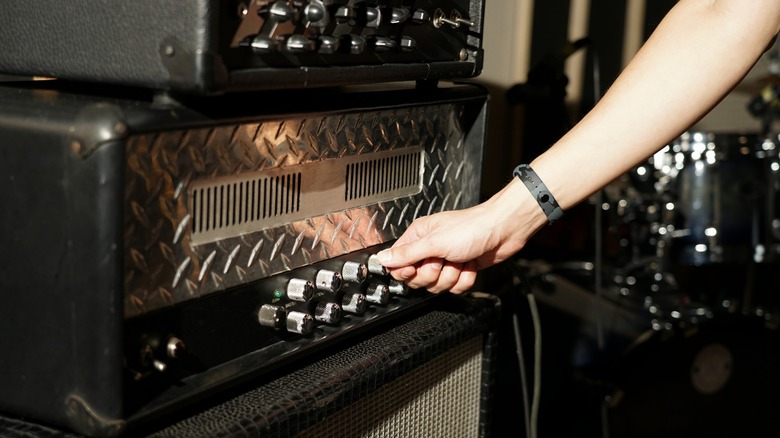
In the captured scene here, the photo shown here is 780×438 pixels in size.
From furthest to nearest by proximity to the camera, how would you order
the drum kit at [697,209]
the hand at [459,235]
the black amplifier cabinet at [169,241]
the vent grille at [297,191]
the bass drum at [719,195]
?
the bass drum at [719,195] → the drum kit at [697,209] → the hand at [459,235] → the vent grille at [297,191] → the black amplifier cabinet at [169,241]

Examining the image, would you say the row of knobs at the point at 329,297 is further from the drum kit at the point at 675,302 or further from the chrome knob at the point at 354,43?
the drum kit at the point at 675,302

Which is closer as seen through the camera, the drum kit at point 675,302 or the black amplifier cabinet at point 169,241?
A: the black amplifier cabinet at point 169,241

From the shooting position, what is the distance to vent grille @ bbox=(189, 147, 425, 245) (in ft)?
2.64

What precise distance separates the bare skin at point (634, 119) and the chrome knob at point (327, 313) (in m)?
0.10

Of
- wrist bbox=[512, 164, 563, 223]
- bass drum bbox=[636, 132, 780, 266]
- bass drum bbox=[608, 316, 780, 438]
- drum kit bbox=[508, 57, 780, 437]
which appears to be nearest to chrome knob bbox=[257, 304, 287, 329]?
wrist bbox=[512, 164, 563, 223]

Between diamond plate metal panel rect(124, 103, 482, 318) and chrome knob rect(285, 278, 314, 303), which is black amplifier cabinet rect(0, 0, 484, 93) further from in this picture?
chrome knob rect(285, 278, 314, 303)

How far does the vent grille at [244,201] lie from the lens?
31.4 inches

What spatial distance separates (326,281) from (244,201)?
6.0 inches

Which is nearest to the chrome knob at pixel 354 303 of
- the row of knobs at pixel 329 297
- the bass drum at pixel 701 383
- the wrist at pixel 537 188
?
the row of knobs at pixel 329 297

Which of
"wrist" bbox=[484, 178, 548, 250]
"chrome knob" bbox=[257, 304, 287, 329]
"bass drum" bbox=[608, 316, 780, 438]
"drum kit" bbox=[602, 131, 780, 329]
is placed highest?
"wrist" bbox=[484, 178, 548, 250]

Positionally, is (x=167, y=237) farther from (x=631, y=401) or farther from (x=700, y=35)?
(x=631, y=401)

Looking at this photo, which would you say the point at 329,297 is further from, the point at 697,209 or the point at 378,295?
the point at 697,209

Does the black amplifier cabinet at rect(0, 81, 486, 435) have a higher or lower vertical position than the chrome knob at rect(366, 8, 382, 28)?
lower

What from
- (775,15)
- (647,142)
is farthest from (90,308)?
(775,15)
